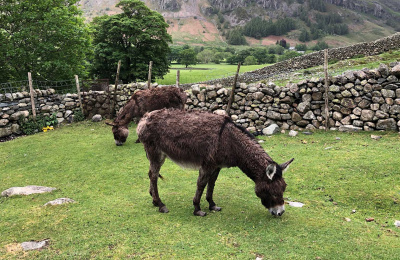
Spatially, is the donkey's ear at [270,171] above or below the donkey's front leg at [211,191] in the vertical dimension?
above

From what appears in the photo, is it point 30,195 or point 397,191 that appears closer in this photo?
point 397,191

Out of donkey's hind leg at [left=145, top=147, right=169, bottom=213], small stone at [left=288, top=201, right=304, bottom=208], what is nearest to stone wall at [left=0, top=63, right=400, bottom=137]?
small stone at [left=288, top=201, right=304, bottom=208]

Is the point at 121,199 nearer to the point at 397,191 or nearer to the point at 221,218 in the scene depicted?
the point at 221,218

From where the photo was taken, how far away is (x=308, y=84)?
41.1 feet

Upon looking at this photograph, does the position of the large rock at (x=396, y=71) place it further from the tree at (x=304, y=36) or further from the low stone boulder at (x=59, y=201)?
the tree at (x=304, y=36)

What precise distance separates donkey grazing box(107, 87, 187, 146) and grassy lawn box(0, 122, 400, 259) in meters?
1.54

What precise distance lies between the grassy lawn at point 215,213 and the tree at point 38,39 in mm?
11434

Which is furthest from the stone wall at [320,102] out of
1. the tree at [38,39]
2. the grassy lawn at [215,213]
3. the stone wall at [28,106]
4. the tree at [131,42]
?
the tree at [131,42]

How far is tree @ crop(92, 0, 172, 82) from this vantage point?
28.7 metres

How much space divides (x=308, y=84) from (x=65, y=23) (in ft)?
55.0

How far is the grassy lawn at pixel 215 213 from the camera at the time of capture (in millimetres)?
4430

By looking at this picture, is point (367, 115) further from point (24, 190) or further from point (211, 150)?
point (24, 190)

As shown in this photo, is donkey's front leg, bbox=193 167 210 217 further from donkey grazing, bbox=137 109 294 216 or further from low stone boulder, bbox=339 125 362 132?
low stone boulder, bbox=339 125 362 132

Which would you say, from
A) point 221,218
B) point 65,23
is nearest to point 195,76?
point 65,23
